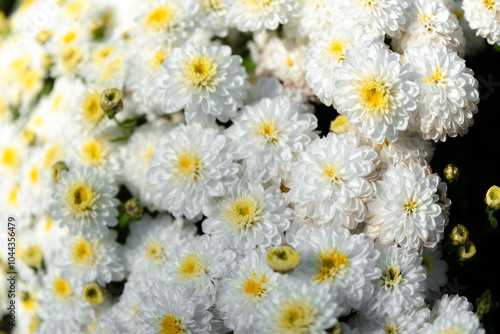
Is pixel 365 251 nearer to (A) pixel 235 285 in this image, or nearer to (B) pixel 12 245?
(A) pixel 235 285

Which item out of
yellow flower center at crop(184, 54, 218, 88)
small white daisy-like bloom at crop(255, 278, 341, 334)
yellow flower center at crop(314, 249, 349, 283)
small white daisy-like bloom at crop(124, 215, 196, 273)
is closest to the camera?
small white daisy-like bloom at crop(255, 278, 341, 334)

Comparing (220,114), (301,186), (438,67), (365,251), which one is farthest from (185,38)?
(365,251)

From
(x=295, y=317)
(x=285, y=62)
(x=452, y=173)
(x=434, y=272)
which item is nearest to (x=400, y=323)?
(x=434, y=272)

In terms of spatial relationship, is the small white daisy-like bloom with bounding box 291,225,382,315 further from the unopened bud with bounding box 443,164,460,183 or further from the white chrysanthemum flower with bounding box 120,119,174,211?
the white chrysanthemum flower with bounding box 120,119,174,211

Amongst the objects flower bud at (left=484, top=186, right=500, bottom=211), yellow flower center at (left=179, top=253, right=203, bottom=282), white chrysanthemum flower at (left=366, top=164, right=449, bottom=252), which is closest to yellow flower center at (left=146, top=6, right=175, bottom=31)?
yellow flower center at (left=179, top=253, right=203, bottom=282)

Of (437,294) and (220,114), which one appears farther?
(220,114)

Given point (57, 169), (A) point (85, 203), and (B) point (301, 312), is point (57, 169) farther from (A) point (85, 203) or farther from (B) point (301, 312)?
(B) point (301, 312)

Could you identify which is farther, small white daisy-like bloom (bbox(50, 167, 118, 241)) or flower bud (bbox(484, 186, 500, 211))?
small white daisy-like bloom (bbox(50, 167, 118, 241))
